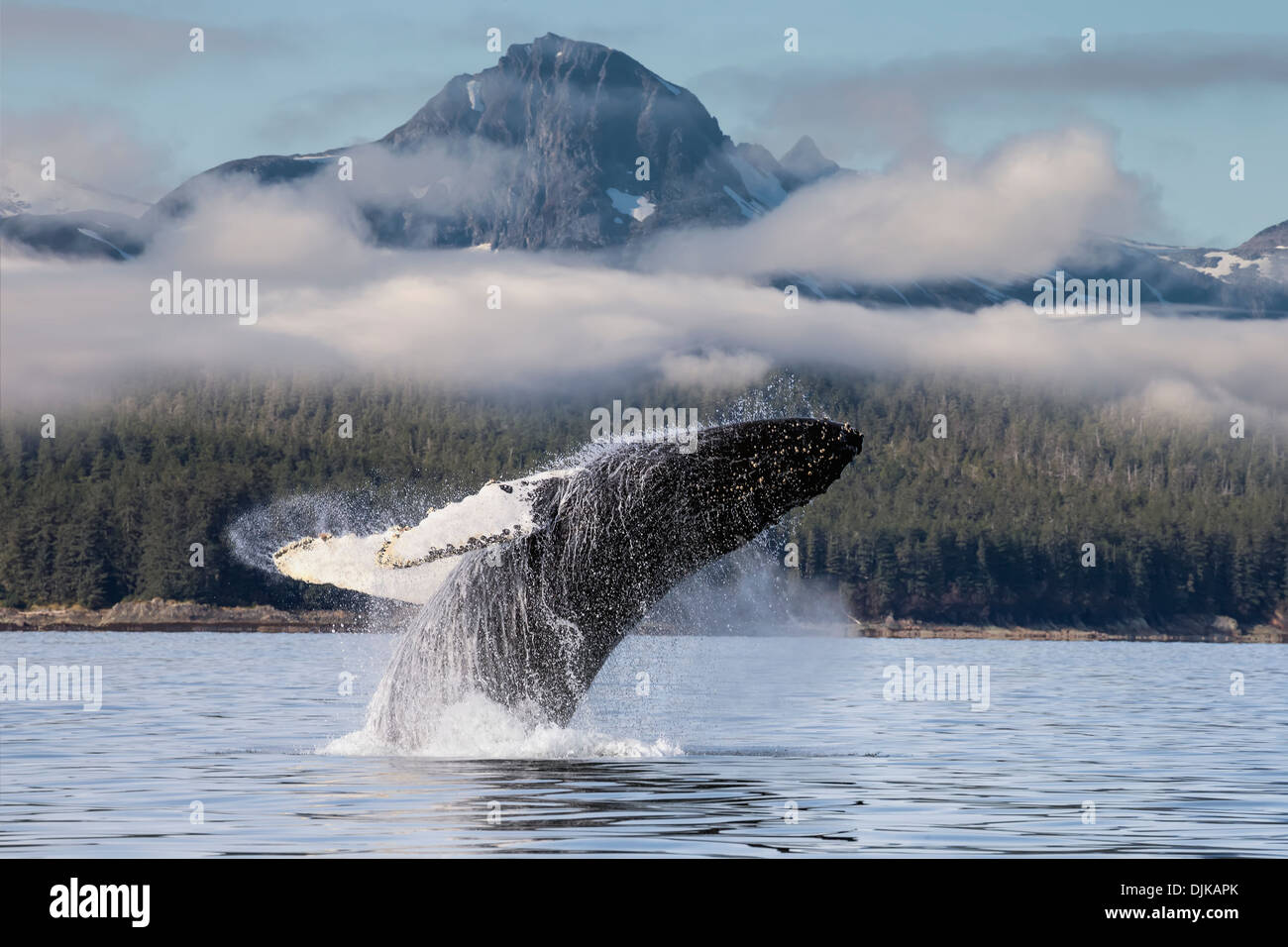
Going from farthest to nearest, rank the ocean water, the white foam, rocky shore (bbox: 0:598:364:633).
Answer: rocky shore (bbox: 0:598:364:633) → the white foam → the ocean water

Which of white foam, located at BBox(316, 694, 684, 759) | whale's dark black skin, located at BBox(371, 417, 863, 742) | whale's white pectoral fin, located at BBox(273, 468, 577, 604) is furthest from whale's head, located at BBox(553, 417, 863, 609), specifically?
→ white foam, located at BBox(316, 694, 684, 759)

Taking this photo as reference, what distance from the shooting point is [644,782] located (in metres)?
18.7

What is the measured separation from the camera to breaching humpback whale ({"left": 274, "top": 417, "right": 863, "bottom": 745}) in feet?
53.1

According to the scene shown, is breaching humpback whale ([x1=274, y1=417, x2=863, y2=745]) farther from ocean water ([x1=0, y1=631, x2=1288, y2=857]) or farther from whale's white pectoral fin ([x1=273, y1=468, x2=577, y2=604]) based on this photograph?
ocean water ([x1=0, y1=631, x2=1288, y2=857])

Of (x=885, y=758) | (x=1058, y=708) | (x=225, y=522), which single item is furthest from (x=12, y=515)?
(x=885, y=758)

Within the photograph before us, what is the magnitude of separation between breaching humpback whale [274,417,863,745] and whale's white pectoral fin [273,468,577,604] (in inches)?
0.6

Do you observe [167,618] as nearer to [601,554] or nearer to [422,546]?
[601,554]

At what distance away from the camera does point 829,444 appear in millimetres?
15898

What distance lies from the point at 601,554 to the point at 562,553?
17.6 inches

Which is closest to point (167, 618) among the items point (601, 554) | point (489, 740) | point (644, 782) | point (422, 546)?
point (489, 740)

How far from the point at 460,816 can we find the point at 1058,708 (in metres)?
27.0

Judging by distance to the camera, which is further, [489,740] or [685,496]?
[489,740]
